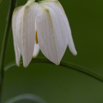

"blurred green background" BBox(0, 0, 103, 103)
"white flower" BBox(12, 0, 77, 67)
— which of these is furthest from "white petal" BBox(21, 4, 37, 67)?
"blurred green background" BBox(0, 0, 103, 103)

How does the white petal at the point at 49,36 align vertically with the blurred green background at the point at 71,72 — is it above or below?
above

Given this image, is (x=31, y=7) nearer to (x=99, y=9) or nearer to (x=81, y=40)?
(x=81, y=40)

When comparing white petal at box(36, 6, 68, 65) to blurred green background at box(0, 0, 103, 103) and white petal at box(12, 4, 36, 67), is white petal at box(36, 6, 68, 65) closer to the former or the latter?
white petal at box(12, 4, 36, 67)

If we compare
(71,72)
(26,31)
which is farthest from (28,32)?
(71,72)

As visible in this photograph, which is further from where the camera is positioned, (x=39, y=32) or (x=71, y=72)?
(x=71, y=72)

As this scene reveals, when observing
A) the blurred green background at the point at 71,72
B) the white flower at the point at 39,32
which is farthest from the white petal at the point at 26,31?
the blurred green background at the point at 71,72

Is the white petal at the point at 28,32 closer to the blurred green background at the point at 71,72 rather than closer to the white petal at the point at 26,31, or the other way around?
the white petal at the point at 26,31

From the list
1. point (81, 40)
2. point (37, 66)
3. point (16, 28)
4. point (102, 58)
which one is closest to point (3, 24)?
point (37, 66)

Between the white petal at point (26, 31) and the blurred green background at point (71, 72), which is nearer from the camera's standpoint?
the white petal at point (26, 31)

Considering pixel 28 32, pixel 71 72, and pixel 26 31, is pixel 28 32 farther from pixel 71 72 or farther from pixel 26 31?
pixel 71 72
